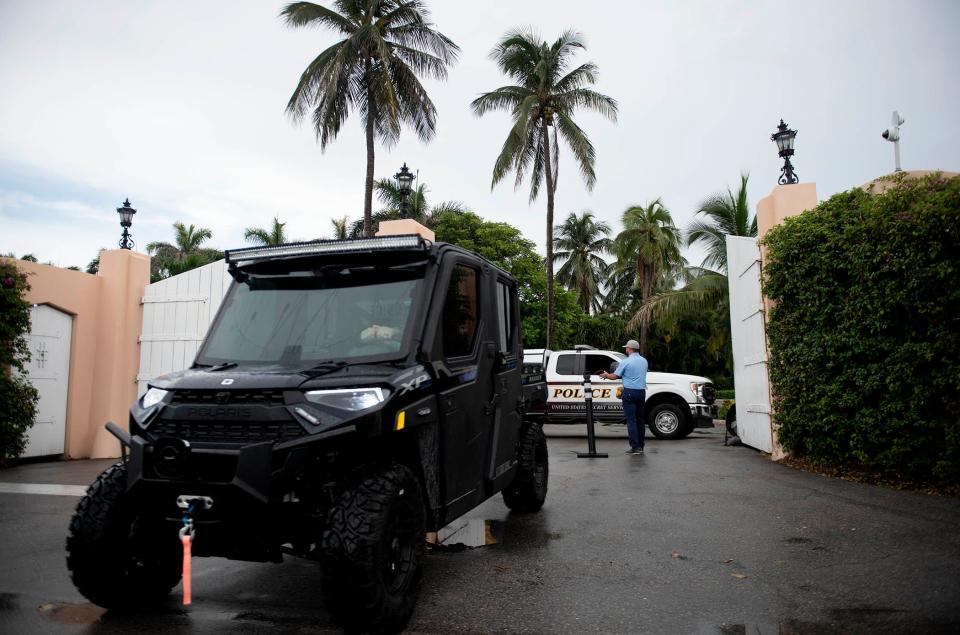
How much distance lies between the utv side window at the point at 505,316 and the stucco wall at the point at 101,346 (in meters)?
8.62

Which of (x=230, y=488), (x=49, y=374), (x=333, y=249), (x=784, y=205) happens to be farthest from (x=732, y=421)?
(x=49, y=374)

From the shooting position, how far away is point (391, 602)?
3293 millimetres

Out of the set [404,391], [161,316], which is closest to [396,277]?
[404,391]

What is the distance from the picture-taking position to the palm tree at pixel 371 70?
21016mm

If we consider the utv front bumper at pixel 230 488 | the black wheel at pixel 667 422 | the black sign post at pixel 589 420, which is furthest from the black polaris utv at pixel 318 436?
the black wheel at pixel 667 422

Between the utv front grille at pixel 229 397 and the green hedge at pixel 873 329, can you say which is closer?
the utv front grille at pixel 229 397

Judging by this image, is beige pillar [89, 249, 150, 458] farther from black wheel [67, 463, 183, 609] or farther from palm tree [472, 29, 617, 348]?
palm tree [472, 29, 617, 348]

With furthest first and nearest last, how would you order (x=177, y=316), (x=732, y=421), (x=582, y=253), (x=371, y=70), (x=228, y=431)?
(x=582, y=253), (x=371, y=70), (x=732, y=421), (x=177, y=316), (x=228, y=431)

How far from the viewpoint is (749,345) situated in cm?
1096

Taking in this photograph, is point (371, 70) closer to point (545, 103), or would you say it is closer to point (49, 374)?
point (545, 103)

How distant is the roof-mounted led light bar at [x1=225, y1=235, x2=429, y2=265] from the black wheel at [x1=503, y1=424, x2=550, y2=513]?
2.79m

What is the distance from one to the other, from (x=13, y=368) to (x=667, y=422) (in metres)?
11.7

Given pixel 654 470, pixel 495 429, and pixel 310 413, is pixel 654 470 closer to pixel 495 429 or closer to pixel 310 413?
pixel 495 429

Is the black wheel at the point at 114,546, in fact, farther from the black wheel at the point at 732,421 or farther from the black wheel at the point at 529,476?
the black wheel at the point at 732,421
